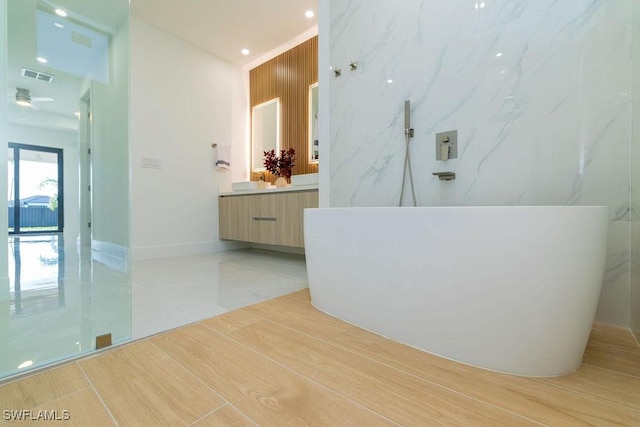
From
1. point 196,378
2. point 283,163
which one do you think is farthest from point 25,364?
point 283,163

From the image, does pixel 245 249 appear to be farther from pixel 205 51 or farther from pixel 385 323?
pixel 385 323

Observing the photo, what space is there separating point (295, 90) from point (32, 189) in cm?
268

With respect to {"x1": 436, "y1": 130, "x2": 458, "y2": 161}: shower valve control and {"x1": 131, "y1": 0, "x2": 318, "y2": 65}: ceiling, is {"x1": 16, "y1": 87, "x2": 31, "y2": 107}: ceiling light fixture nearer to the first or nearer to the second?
{"x1": 131, "y1": 0, "x2": 318, "y2": 65}: ceiling

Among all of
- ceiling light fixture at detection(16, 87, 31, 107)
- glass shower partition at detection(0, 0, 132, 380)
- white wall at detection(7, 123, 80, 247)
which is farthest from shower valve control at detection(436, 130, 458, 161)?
white wall at detection(7, 123, 80, 247)

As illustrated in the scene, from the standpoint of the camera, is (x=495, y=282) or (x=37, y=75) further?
(x=37, y=75)

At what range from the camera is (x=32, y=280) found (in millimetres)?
1910

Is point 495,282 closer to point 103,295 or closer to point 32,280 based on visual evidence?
point 103,295

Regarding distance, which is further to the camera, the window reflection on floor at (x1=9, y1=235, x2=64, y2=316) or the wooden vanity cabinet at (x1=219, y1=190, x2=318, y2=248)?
the wooden vanity cabinet at (x1=219, y1=190, x2=318, y2=248)

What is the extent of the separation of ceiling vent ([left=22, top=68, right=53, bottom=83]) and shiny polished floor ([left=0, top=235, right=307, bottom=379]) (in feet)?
2.78

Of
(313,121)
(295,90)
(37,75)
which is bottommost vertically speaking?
(37,75)

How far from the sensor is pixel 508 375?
2.93 ft

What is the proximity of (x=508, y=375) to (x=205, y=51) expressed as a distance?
13.9 ft

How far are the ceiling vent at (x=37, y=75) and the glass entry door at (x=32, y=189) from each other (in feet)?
1.20

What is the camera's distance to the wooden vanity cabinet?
2721 mm
